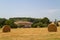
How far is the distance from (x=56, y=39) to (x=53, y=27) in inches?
A: 365

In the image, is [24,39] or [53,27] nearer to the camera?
[24,39]

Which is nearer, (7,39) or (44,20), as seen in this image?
(7,39)

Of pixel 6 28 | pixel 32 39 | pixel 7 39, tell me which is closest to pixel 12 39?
pixel 7 39

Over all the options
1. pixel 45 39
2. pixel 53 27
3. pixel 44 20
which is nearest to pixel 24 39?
pixel 45 39

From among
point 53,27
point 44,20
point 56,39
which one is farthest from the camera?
point 44,20

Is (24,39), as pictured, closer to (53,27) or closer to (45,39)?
(45,39)

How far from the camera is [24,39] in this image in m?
19.1

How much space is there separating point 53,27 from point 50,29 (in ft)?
1.92

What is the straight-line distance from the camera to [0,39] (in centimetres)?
1934

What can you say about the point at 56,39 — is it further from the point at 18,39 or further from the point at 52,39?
the point at 18,39

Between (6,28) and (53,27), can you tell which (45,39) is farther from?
(6,28)

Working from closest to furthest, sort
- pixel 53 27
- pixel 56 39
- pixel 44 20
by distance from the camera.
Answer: pixel 56 39
pixel 53 27
pixel 44 20

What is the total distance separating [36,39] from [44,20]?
153 feet

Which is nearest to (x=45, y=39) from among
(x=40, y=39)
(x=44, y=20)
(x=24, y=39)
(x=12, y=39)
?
(x=40, y=39)
